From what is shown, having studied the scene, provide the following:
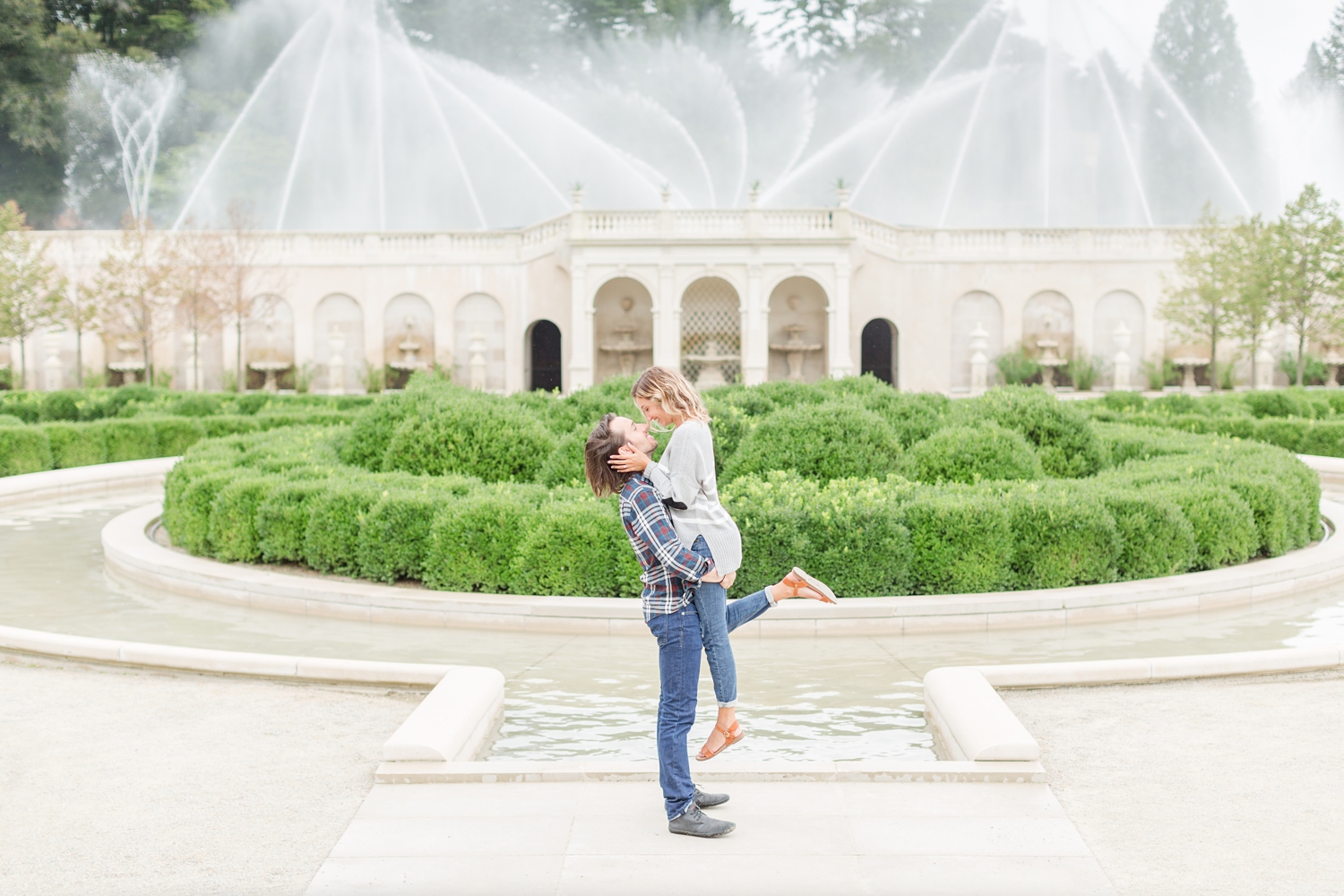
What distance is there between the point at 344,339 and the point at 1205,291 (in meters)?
23.1

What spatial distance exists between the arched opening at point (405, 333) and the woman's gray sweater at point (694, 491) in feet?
107

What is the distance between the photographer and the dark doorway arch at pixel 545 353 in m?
38.2

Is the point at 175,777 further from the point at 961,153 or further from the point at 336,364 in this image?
the point at 961,153

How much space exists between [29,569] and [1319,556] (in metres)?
10.4

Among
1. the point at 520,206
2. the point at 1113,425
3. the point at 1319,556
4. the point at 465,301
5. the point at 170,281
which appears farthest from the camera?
the point at 520,206

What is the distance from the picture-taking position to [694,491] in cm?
457

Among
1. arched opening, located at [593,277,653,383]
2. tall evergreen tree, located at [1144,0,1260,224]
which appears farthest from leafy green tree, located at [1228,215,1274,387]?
tall evergreen tree, located at [1144,0,1260,224]

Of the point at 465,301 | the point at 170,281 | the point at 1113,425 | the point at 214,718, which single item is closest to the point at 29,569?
the point at 214,718

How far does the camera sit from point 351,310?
3694cm

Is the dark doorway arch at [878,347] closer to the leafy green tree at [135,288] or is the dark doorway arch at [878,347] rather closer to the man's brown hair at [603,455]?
the leafy green tree at [135,288]

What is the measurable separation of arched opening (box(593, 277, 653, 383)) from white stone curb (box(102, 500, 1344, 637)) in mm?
27254

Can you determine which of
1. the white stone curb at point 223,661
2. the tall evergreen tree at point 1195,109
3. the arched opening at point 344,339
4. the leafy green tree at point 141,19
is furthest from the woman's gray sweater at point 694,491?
the tall evergreen tree at point 1195,109

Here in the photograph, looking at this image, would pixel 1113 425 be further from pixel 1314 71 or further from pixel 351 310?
pixel 1314 71

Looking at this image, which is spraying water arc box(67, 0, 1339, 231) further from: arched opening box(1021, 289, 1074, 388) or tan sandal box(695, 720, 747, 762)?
tan sandal box(695, 720, 747, 762)
